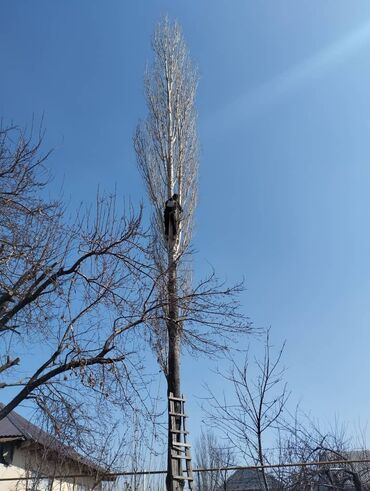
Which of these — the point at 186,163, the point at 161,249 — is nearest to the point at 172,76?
the point at 186,163

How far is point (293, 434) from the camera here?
34.9 ft

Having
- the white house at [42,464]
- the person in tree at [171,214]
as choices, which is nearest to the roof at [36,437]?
the white house at [42,464]

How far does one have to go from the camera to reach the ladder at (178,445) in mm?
9305

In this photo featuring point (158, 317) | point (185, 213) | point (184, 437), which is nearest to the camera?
point (158, 317)

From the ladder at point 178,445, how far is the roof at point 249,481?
2.49 ft

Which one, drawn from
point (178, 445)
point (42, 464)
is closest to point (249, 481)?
point (178, 445)

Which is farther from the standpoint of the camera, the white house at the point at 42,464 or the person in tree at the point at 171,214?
the person in tree at the point at 171,214

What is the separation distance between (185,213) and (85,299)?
5561 mm

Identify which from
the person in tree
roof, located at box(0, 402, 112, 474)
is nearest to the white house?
roof, located at box(0, 402, 112, 474)

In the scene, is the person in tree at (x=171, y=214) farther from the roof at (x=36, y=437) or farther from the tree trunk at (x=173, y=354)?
the roof at (x=36, y=437)

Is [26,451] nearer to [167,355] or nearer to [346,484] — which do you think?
[167,355]

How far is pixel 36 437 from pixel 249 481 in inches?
199

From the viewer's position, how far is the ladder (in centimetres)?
930

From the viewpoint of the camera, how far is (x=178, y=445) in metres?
9.74
